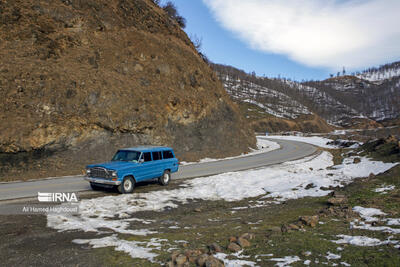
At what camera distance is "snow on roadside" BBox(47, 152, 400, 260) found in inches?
329

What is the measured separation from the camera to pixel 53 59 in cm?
2383

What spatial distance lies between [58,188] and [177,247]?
10.2m

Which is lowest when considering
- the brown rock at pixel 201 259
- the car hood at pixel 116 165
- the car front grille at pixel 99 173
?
the brown rock at pixel 201 259

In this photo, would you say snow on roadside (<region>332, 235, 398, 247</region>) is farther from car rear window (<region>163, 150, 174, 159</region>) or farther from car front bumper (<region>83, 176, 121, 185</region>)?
car rear window (<region>163, 150, 174, 159</region>)

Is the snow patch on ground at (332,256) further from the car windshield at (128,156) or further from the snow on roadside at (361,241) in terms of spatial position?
the car windshield at (128,156)

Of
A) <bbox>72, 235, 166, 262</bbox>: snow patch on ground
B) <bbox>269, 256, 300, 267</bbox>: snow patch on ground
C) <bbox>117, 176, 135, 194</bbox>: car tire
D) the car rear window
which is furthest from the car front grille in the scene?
<bbox>269, 256, 300, 267</bbox>: snow patch on ground

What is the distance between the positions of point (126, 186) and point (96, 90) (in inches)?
515

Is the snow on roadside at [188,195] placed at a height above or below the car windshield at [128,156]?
below

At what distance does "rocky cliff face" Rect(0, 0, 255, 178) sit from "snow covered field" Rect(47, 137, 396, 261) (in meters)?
9.71

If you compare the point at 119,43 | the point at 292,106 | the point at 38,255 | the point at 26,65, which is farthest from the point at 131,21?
the point at 292,106

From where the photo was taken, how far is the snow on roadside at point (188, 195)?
837cm

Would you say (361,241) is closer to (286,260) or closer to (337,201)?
(286,260)

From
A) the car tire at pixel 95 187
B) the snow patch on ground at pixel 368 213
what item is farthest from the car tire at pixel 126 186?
the snow patch on ground at pixel 368 213

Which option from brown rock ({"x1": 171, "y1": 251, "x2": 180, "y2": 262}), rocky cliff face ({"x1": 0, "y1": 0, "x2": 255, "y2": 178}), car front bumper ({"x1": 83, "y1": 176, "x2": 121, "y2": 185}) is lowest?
brown rock ({"x1": 171, "y1": 251, "x2": 180, "y2": 262})
